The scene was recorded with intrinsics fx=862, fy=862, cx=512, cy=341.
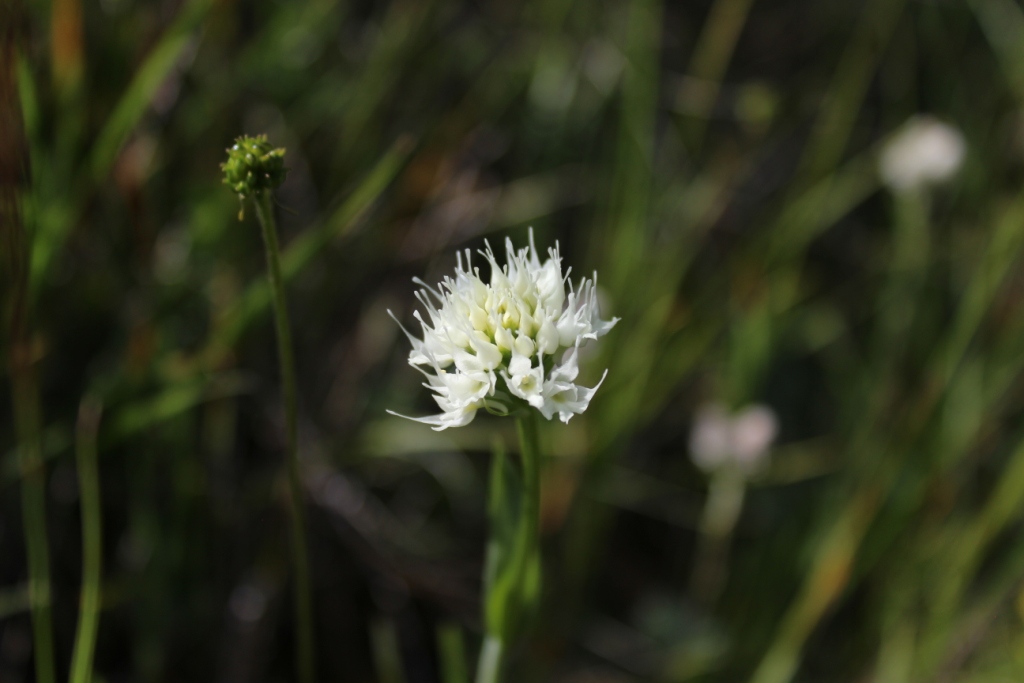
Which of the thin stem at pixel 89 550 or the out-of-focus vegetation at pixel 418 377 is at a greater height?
the out-of-focus vegetation at pixel 418 377

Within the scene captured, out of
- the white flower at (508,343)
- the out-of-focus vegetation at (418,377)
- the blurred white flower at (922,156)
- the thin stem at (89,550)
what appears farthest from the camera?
the blurred white flower at (922,156)

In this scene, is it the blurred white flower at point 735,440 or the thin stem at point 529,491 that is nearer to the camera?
the thin stem at point 529,491

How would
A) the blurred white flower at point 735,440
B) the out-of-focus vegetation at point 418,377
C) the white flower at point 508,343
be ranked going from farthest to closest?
the blurred white flower at point 735,440 → the out-of-focus vegetation at point 418,377 → the white flower at point 508,343

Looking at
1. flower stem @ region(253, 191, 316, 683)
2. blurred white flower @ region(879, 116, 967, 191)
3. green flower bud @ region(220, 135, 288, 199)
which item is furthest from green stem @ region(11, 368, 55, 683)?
blurred white flower @ region(879, 116, 967, 191)

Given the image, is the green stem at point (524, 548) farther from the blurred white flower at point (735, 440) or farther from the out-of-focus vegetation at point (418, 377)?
the blurred white flower at point (735, 440)

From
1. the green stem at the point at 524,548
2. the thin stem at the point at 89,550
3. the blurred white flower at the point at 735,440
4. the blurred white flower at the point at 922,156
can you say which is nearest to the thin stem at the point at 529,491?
the green stem at the point at 524,548

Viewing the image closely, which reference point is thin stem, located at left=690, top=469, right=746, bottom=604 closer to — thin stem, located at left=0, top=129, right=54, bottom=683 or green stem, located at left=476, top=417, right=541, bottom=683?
green stem, located at left=476, top=417, right=541, bottom=683

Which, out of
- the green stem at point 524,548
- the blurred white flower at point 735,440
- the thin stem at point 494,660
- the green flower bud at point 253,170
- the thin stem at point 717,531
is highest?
the blurred white flower at point 735,440
